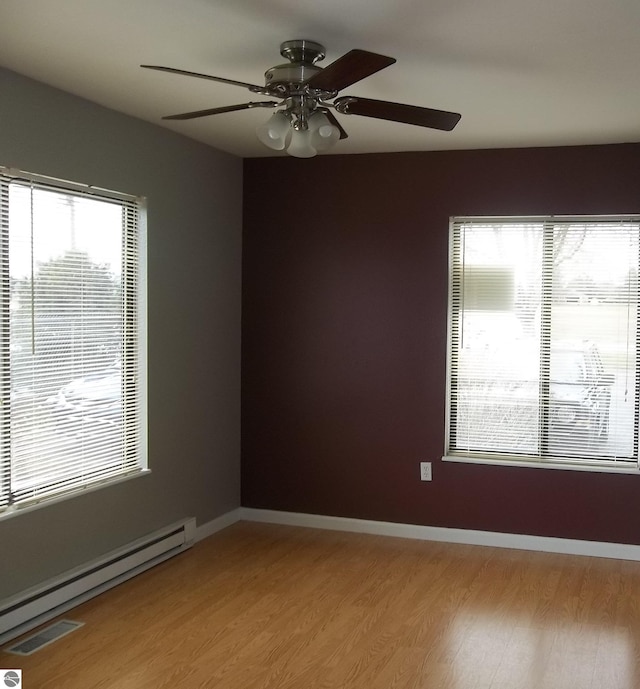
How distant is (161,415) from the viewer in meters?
4.77

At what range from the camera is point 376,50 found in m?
3.17

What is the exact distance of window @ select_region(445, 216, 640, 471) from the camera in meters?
4.94

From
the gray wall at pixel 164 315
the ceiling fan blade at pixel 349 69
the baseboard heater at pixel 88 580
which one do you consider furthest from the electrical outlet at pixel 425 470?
the ceiling fan blade at pixel 349 69

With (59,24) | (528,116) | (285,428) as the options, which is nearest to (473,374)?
(285,428)

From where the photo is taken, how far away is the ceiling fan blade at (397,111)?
2961 mm

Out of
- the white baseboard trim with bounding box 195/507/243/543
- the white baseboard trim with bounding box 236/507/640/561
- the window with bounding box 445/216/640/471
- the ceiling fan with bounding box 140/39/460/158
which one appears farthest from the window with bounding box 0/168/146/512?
the window with bounding box 445/216/640/471

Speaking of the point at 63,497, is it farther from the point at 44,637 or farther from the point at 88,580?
the point at 44,637

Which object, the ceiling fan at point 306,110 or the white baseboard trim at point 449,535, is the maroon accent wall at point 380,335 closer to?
the white baseboard trim at point 449,535

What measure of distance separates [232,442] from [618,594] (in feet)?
8.67

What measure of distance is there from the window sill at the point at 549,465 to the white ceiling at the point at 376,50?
78.4 inches

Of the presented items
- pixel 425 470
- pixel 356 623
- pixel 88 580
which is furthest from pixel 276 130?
pixel 425 470

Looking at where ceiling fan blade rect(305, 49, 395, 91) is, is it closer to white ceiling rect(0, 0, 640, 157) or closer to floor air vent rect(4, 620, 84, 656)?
white ceiling rect(0, 0, 640, 157)

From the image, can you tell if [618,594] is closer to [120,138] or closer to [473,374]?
[473,374]

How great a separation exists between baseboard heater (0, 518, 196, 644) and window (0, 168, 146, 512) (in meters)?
0.40
